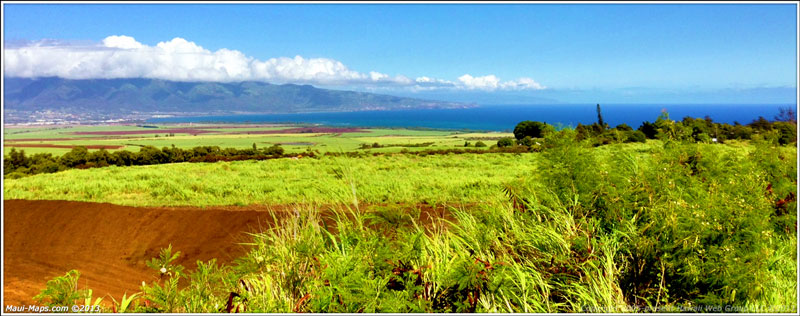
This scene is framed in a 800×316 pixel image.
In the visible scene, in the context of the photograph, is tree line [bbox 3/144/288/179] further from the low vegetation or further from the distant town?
the low vegetation

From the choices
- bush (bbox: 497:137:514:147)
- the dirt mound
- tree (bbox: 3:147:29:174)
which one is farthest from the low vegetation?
tree (bbox: 3:147:29:174)

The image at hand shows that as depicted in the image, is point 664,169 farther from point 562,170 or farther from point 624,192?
point 562,170

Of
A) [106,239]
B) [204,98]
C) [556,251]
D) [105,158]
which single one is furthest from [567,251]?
[204,98]

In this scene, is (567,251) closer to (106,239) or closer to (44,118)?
(106,239)

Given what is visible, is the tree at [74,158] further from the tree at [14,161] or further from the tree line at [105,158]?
the tree at [14,161]

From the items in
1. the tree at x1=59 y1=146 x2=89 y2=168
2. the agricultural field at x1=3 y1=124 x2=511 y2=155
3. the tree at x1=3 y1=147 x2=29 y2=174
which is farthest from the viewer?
the agricultural field at x1=3 y1=124 x2=511 y2=155

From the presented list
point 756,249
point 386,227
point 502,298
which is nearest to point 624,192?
point 756,249

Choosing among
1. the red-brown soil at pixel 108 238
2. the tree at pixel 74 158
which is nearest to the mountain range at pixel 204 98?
the tree at pixel 74 158
